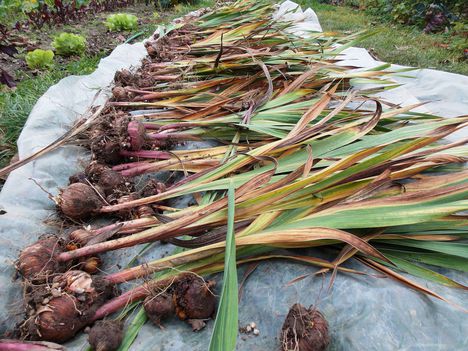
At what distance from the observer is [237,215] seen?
1128mm

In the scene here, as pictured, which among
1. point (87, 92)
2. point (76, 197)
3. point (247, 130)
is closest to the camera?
point (76, 197)

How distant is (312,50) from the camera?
264 centimetres

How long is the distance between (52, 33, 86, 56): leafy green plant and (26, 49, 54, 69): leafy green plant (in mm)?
398

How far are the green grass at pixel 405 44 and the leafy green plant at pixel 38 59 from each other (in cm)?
287

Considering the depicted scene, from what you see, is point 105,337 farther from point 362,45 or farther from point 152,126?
point 362,45

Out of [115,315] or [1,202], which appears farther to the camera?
[1,202]

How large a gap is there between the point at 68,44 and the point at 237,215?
10.7 ft

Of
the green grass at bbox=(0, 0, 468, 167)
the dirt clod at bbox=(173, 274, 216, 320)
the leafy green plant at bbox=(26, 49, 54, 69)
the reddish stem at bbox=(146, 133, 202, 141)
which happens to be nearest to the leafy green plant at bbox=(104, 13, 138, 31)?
the green grass at bbox=(0, 0, 468, 167)

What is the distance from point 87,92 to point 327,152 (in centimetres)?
159

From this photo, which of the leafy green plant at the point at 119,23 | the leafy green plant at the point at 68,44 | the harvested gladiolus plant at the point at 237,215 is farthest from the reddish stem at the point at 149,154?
the leafy green plant at the point at 119,23

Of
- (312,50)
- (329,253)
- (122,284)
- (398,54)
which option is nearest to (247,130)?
(329,253)

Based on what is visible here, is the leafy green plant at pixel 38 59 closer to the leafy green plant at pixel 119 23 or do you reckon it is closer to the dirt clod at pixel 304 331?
the leafy green plant at pixel 119 23

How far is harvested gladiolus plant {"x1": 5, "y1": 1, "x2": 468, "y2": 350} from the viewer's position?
38.7 inches

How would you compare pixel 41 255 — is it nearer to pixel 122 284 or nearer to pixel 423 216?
pixel 122 284
